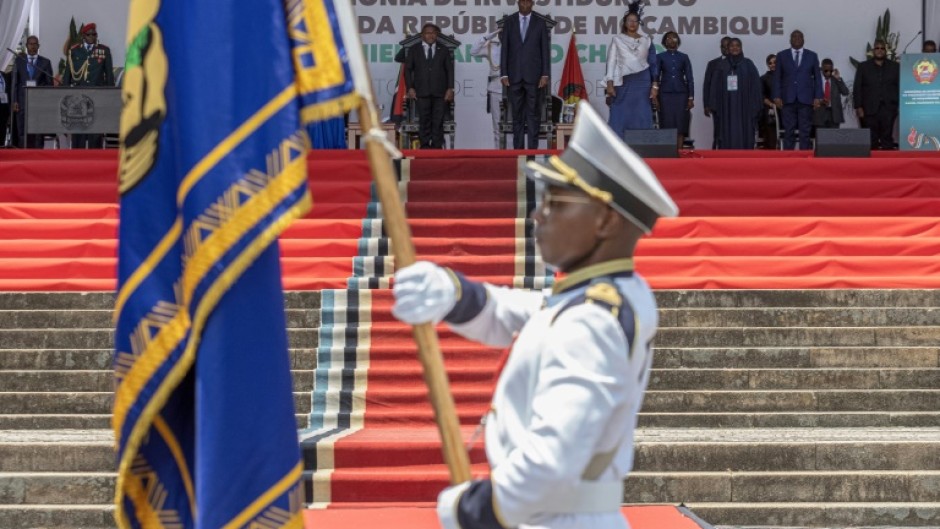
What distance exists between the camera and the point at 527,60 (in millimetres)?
15656

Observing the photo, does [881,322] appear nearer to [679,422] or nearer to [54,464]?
[679,422]

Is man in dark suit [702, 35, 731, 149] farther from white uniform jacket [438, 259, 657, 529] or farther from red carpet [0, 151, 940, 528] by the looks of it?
white uniform jacket [438, 259, 657, 529]

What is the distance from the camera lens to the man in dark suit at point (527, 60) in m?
15.6

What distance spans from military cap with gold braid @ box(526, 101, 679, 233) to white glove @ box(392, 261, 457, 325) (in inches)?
11.1

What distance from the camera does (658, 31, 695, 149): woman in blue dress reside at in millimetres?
16797

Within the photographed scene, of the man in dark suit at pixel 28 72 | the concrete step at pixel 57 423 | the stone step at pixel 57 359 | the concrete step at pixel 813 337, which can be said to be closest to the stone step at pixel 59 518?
the concrete step at pixel 57 423

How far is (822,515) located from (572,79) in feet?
35.7

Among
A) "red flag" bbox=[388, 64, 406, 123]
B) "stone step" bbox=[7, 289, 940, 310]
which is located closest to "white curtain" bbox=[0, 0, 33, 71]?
"red flag" bbox=[388, 64, 406, 123]

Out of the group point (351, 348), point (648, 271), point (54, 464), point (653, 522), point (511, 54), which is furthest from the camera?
point (511, 54)

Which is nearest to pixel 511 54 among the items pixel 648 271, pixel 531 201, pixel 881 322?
pixel 531 201

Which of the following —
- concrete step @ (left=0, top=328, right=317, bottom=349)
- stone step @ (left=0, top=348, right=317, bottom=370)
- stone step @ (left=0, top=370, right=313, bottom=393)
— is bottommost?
stone step @ (left=0, top=370, right=313, bottom=393)

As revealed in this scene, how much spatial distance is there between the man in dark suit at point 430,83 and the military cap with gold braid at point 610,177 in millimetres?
13452

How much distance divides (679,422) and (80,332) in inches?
154

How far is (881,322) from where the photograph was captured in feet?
31.8
